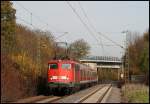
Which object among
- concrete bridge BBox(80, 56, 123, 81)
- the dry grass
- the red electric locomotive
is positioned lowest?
the dry grass

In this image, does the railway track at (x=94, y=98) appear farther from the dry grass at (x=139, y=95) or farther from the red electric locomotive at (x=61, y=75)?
the dry grass at (x=139, y=95)

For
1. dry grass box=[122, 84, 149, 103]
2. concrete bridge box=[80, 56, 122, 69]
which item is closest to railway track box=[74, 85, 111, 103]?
dry grass box=[122, 84, 149, 103]

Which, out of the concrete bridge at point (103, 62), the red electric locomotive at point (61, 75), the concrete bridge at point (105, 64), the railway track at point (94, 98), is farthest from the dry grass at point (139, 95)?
the concrete bridge at point (103, 62)

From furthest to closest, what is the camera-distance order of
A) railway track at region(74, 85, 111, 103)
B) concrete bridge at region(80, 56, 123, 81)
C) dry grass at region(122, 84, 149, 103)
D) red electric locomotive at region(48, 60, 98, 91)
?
1. concrete bridge at region(80, 56, 123, 81)
2. red electric locomotive at region(48, 60, 98, 91)
3. railway track at region(74, 85, 111, 103)
4. dry grass at region(122, 84, 149, 103)

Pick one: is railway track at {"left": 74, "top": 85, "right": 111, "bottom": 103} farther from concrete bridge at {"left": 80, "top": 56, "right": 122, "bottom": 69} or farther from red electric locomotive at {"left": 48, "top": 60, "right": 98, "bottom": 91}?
concrete bridge at {"left": 80, "top": 56, "right": 122, "bottom": 69}

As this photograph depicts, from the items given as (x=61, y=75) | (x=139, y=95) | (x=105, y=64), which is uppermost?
(x=105, y=64)

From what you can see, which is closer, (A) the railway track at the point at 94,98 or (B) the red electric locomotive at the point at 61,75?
(A) the railway track at the point at 94,98

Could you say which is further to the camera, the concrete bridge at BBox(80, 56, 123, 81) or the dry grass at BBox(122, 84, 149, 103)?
the concrete bridge at BBox(80, 56, 123, 81)

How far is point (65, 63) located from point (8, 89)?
10.2 m

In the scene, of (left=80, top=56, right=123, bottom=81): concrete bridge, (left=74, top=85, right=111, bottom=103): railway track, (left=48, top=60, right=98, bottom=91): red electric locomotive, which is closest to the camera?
(left=74, top=85, right=111, bottom=103): railway track

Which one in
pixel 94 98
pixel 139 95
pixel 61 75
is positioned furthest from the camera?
pixel 61 75

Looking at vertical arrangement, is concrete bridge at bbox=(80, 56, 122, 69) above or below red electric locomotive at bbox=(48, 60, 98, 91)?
above

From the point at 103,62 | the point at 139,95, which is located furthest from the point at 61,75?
the point at 103,62

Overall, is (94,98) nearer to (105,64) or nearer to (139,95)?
(139,95)
